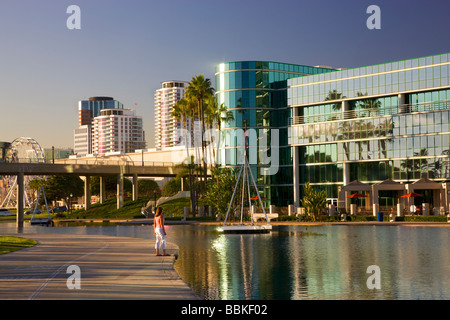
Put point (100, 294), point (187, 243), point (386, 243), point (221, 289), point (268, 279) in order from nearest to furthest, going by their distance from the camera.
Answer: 1. point (100, 294)
2. point (221, 289)
3. point (268, 279)
4. point (386, 243)
5. point (187, 243)

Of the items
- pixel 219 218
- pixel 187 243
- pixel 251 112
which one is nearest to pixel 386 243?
pixel 187 243

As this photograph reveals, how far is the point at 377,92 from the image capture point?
86.5 m

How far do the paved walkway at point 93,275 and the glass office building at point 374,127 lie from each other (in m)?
51.7

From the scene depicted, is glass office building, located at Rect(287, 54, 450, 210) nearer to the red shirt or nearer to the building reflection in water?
the building reflection in water

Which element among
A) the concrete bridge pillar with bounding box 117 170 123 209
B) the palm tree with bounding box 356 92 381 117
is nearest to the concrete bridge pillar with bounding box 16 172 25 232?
the concrete bridge pillar with bounding box 117 170 123 209

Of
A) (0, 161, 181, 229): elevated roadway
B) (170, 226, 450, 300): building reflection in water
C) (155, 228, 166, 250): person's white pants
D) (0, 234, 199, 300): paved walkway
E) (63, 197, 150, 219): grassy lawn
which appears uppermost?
(0, 161, 181, 229): elevated roadway

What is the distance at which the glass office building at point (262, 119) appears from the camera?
99.9m

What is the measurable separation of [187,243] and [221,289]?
19658 millimetres

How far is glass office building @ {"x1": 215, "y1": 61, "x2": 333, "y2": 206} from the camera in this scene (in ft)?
328

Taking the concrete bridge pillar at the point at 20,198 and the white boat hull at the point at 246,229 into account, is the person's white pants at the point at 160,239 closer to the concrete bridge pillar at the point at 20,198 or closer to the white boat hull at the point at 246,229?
the white boat hull at the point at 246,229

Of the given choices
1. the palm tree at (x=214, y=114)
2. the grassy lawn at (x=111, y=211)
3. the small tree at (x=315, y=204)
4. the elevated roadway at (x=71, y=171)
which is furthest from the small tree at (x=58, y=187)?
the small tree at (x=315, y=204)

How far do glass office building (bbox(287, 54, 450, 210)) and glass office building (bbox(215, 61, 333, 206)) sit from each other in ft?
10.1

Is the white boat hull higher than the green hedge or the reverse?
higher

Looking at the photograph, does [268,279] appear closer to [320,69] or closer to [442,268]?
[442,268]
